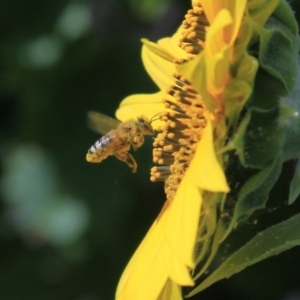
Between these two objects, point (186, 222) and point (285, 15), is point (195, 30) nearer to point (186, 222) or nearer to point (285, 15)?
point (285, 15)

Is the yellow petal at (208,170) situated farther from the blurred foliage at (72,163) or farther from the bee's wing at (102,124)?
the blurred foliage at (72,163)

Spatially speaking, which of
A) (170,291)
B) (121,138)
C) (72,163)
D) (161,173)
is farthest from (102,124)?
(72,163)

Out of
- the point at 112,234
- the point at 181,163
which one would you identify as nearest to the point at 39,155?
the point at 112,234

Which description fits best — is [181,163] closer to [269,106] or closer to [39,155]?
[269,106]

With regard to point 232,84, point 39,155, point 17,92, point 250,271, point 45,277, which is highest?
point 232,84

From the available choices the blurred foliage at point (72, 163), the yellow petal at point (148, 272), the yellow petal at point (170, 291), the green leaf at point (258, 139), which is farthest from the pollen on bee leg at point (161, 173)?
the blurred foliage at point (72, 163)

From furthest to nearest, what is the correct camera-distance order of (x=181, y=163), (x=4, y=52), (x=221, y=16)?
(x=4, y=52) < (x=181, y=163) < (x=221, y=16)
